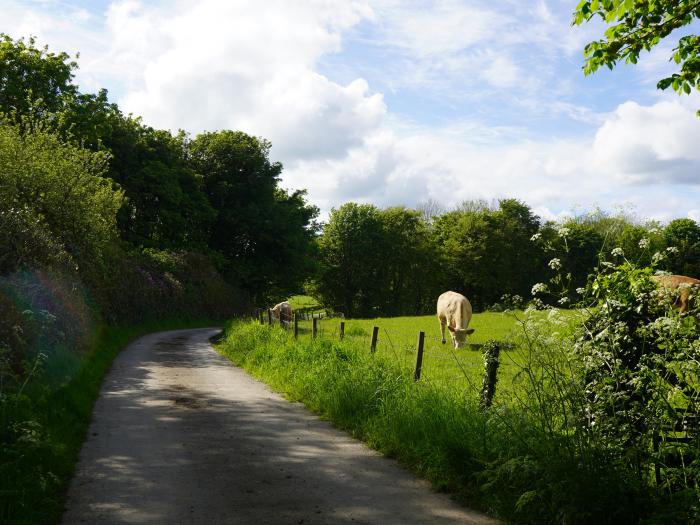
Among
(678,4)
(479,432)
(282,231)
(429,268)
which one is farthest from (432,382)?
(429,268)

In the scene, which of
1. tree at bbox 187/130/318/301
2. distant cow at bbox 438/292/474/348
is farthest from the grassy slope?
tree at bbox 187/130/318/301

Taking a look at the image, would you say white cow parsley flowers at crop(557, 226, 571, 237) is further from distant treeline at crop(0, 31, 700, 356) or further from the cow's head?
the cow's head

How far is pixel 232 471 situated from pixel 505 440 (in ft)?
11.4

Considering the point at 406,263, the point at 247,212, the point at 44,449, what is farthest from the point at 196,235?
the point at 44,449

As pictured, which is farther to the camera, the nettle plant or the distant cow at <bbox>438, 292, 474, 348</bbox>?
the distant cow at <bbox>438, 292, 474, 348</bbox>

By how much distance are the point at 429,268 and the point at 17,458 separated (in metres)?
60.7

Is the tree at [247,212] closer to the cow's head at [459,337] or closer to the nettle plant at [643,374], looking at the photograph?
the cow's head at [459,337]

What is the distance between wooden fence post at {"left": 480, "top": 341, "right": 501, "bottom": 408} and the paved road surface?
159cm

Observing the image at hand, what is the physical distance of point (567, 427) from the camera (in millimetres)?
6375

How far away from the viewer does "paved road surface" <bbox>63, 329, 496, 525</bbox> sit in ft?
21.0

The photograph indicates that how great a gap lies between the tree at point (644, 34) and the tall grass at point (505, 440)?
483 centimetres

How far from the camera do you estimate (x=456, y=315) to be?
78.8 ft

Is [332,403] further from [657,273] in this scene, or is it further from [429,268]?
[429,268]

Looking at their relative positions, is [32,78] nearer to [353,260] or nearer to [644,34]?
[644,34]
